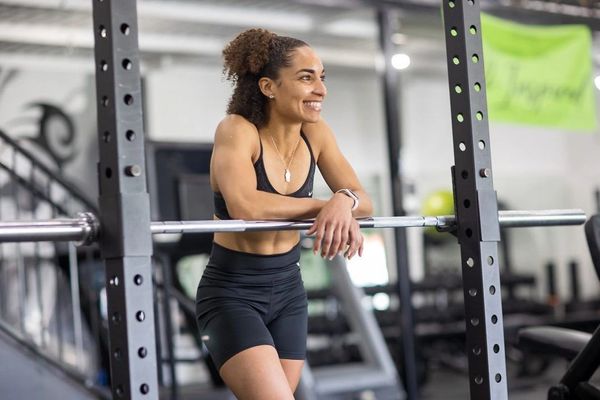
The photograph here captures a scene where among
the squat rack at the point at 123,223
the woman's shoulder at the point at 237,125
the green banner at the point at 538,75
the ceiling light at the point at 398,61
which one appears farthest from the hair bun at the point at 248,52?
the ceiling light at the point at 398,61

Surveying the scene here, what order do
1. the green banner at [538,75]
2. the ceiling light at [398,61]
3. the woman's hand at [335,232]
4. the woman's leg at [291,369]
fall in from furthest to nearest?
1. the ceiling light at [398,61]
2. the green banner at [538,75]
3. the woman's leg at [291,369]
4. the woman's hand at [335,232]

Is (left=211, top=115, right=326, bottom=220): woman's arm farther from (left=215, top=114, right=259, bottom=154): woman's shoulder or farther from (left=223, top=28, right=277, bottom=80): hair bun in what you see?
(left=223, top=28, right=277, bottom=80): hair bun

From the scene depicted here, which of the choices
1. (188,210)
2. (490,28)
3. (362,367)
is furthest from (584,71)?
(188,210)

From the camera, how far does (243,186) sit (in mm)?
1731

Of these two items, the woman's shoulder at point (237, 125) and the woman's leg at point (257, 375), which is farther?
the woman's shoulder at point (237, 125)

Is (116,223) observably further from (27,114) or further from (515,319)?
(515,319)

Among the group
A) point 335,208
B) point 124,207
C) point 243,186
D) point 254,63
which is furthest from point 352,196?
point 124,207

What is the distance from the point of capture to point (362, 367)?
4906mm

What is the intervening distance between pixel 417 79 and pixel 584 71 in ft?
13.0

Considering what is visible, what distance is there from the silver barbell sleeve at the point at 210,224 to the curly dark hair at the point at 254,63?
37 centimetres

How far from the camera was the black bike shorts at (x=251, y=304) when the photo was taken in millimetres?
1811

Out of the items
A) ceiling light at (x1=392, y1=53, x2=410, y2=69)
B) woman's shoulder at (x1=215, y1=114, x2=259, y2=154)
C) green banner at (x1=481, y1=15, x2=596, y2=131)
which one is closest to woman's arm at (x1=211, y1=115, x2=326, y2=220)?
woman's shoulder at (x1=215, y1=114, x2=259, y2=154)

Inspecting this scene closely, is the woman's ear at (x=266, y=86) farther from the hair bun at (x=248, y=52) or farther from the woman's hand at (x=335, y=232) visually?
the woman's hand at (x=335, y=232)

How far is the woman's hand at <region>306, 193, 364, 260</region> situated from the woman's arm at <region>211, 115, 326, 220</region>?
0.06 metres
